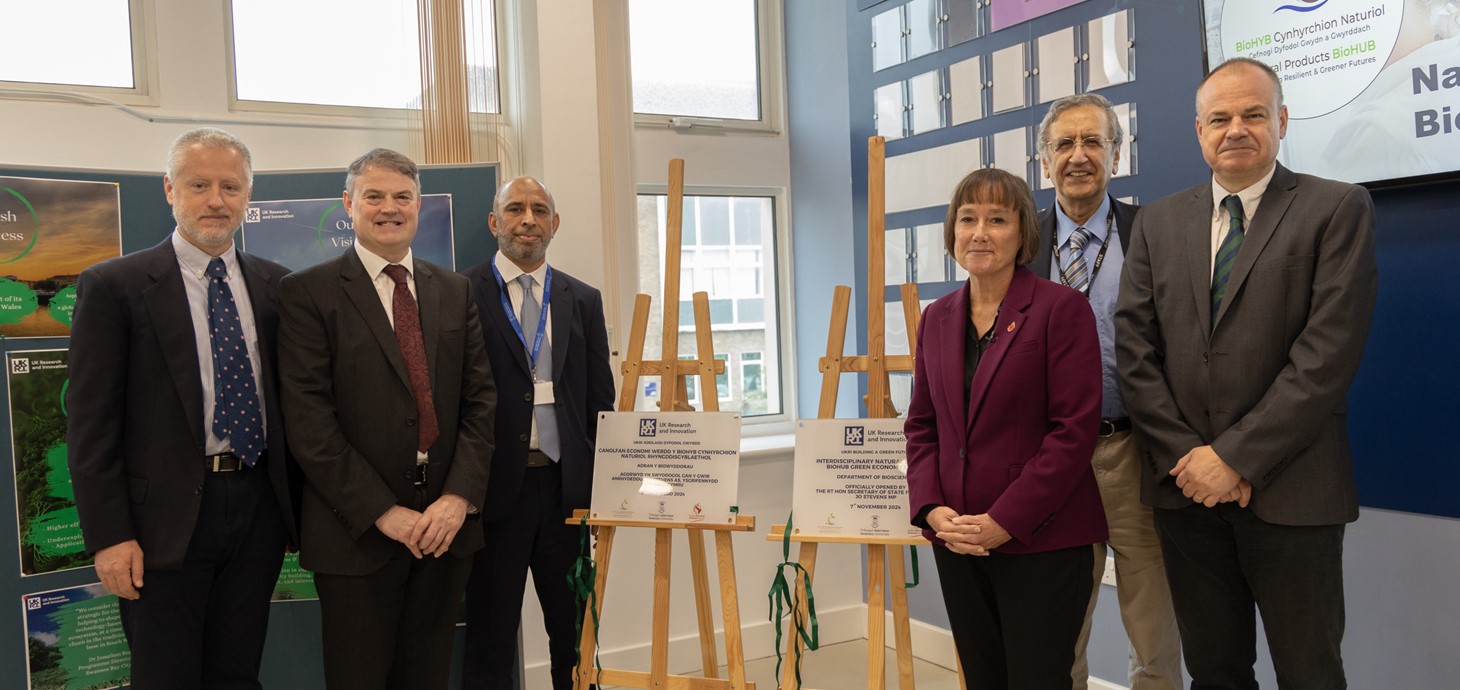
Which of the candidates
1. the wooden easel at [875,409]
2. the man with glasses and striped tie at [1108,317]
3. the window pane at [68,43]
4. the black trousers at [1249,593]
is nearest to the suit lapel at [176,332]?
the wooden easel at [875,409]

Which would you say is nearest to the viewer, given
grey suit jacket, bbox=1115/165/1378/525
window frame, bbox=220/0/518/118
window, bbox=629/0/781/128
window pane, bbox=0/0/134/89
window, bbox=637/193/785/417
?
grey suit jacket, bbox=1115/165/1378/525

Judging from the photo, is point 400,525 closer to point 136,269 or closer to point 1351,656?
point 136,269

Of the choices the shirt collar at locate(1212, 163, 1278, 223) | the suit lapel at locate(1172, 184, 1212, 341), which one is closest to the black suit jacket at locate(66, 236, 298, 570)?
the suit lapel at locate(1172, 184, 1212, 341)

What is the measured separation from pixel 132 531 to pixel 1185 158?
118 inches

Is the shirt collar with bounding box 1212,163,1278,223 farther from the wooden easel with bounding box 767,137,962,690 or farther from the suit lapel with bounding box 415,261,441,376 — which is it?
the suit lapel with bounding box 415,261,441,376

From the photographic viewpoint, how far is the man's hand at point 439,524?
2.43m

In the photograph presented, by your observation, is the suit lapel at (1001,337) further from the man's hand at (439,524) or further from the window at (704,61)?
the window at (704,61)

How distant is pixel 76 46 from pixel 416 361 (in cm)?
222

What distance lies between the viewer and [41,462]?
2916mm

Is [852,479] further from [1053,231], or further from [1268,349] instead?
[1268,349]

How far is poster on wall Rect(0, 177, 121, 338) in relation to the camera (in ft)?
9.43

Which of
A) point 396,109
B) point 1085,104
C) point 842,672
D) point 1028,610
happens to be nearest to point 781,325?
point 842,672

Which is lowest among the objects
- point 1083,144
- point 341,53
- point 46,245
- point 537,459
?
point 537,459

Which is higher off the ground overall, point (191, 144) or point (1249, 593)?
point (191, 144)
